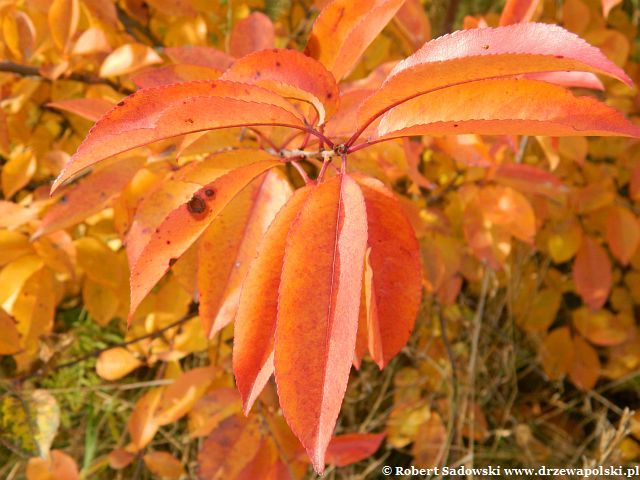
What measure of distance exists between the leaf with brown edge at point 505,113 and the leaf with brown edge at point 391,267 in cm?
8

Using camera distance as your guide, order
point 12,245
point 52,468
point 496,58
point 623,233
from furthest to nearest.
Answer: point 623,233 < point 52,468 < point 12,245 < point 496,58

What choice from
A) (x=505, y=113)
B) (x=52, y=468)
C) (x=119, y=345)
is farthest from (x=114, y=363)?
(x=505, y=113)

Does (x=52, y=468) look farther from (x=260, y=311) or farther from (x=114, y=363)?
(x=260, y=311)

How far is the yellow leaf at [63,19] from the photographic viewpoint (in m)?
0.87

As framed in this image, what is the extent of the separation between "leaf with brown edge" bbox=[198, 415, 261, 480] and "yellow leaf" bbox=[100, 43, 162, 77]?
0.52 metres

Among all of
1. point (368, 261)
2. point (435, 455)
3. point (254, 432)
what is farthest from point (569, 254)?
point (368, 261)

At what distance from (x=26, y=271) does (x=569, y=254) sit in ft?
3.37

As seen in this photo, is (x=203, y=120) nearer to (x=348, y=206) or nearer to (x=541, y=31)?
(x=348, y=206)

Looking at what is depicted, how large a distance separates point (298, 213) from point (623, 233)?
3.09 feet

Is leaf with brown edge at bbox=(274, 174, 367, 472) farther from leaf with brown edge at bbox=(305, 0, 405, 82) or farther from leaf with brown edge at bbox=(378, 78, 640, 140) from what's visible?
leaf with brown edge at bbox=(305, 0, 405, 82)

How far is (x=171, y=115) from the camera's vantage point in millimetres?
423

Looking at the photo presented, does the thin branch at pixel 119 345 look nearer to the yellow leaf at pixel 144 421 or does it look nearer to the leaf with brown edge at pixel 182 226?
the yellow leaf at pixel 144 421

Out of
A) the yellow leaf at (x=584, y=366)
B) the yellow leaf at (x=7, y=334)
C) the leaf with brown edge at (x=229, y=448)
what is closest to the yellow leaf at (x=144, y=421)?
the leaf with brown edge at (x=229, y=448)

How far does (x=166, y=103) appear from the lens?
454 millimetres
